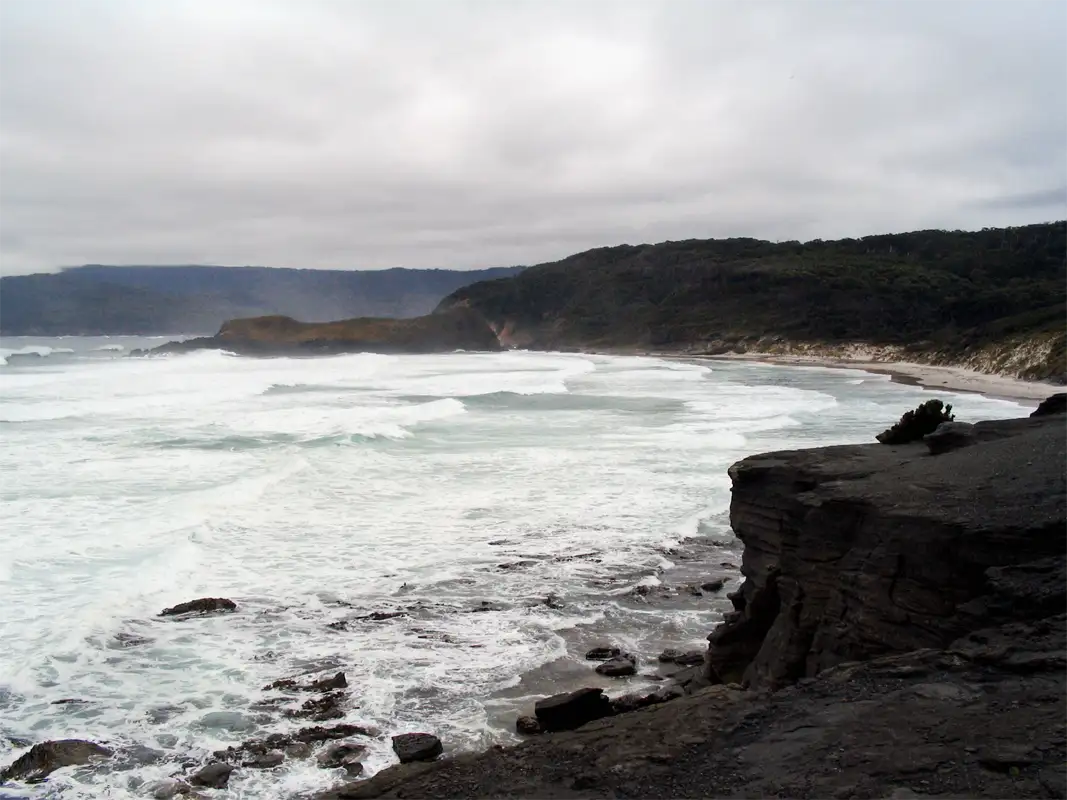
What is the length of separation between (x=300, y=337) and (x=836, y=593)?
341ft

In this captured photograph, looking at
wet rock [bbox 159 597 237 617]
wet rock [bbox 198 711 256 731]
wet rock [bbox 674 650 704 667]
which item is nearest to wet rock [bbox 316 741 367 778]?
wet rock [bbox 198 711 256 731]

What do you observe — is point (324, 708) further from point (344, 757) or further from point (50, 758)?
point (50, 758)

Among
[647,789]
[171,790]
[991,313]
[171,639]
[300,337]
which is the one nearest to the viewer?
[647,789]

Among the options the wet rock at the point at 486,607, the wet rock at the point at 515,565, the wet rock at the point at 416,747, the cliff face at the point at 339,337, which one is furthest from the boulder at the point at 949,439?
the cliff face at the point at 339,337

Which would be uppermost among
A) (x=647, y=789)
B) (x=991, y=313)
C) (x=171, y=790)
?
(x=991, y=313)

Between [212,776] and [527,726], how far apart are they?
8.74 ft

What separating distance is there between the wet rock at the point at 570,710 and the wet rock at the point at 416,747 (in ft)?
2.98

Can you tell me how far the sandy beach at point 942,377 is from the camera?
37.2 meters

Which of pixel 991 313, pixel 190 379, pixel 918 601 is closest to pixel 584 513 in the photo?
pixel 918 601

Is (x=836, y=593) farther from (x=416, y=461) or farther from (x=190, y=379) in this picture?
(x=190, y=379)

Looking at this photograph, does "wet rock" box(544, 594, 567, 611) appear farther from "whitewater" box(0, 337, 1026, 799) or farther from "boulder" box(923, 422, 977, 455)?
"boulder" box(923, 422, 977, 455)

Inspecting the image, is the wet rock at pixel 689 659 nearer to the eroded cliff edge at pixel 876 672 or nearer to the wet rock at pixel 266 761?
the eroded cliff edge at pixel 876 672

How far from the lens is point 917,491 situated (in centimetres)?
715

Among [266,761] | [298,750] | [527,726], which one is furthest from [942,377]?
[266,761]
